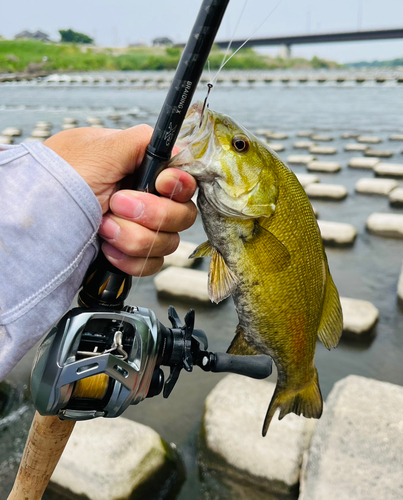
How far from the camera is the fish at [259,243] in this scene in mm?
1048

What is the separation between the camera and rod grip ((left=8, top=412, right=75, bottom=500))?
4.61ft

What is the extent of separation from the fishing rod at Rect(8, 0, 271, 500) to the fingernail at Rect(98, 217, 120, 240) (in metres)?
0.07

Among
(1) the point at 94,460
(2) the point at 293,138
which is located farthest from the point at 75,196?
(2) the point at 293,138

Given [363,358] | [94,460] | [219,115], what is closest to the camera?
[219,115]

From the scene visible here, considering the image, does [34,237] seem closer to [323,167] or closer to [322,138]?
[323,167]

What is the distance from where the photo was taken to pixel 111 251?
1.14 metres

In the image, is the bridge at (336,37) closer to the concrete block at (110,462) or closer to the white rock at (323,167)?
the white rock at (323,167)

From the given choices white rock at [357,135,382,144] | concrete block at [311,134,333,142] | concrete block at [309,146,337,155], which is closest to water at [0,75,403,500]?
concrete block at [309,146,337,155]

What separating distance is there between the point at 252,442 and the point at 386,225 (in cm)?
380

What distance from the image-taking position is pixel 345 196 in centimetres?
654

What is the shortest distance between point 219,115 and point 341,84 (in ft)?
124

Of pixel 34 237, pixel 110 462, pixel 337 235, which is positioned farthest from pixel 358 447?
pixel 337 235

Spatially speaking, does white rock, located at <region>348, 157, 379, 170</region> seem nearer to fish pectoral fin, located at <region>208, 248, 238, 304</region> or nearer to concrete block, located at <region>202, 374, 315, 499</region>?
concrete block, located at <region>202, 374, 315, 499</region>

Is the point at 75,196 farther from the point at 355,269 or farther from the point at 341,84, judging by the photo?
the point at 341,84
